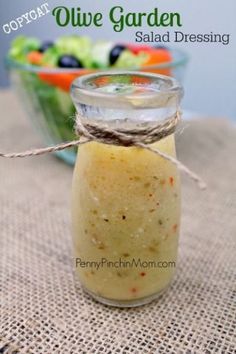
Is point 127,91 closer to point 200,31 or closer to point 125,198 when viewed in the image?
point 125,198

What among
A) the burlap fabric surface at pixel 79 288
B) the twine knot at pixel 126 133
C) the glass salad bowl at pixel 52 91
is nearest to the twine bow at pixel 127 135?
the twine knot at pixel 126 133

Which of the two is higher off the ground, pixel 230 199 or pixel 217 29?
pixel 217 29

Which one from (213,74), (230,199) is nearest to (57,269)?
(230,199)

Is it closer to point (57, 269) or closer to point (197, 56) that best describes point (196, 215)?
point (57, 269)

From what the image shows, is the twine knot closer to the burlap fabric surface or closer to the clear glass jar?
the clear glass jar

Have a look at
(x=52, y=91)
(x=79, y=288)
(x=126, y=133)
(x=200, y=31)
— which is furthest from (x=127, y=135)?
(x=200, y=31)

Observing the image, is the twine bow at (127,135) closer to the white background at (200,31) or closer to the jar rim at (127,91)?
the jar rim at (127,91)
